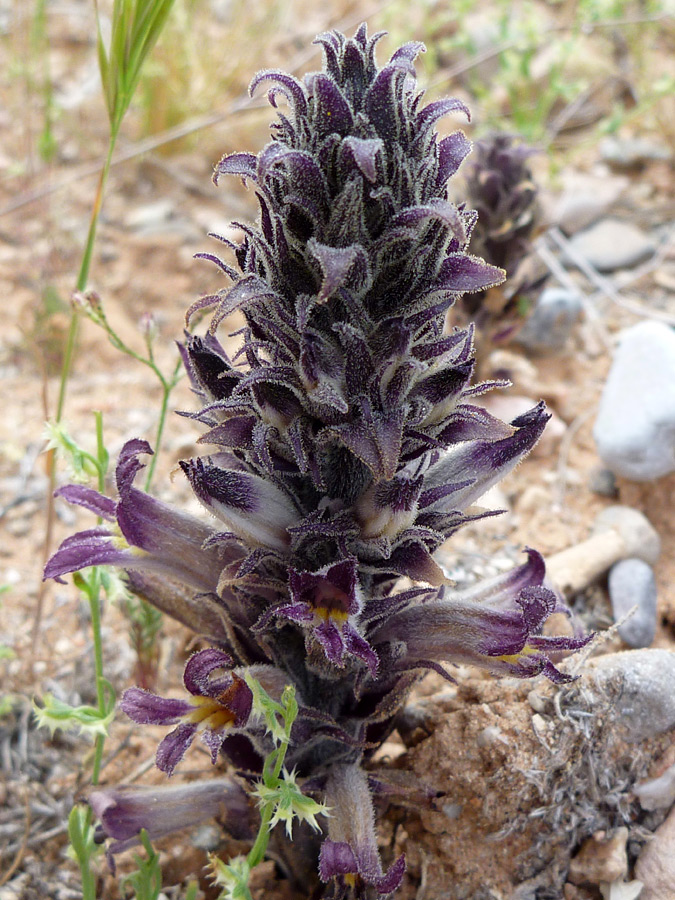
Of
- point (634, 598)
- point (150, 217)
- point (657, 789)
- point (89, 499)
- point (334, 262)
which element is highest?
point (150, 217)

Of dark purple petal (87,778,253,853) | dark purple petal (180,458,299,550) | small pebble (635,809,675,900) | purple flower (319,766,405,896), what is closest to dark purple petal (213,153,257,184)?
dark purple petal (180,458,299,550)

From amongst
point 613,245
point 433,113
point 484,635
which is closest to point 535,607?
point 484,635

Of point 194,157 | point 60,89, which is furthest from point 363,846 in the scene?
point 60,89

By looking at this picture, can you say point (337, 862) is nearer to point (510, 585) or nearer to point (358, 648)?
point (358, 648)

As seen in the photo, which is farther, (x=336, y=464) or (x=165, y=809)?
(x=165, y=809)

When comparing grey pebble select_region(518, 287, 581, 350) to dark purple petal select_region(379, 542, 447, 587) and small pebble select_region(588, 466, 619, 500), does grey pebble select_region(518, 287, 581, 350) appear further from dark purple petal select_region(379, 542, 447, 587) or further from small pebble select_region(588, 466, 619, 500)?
dark purple petal select_region(379, 542, 447, 587)

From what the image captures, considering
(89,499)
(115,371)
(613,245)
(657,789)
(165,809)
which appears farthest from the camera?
(613,245)

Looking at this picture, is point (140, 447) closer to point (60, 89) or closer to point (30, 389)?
point (30, 389)
